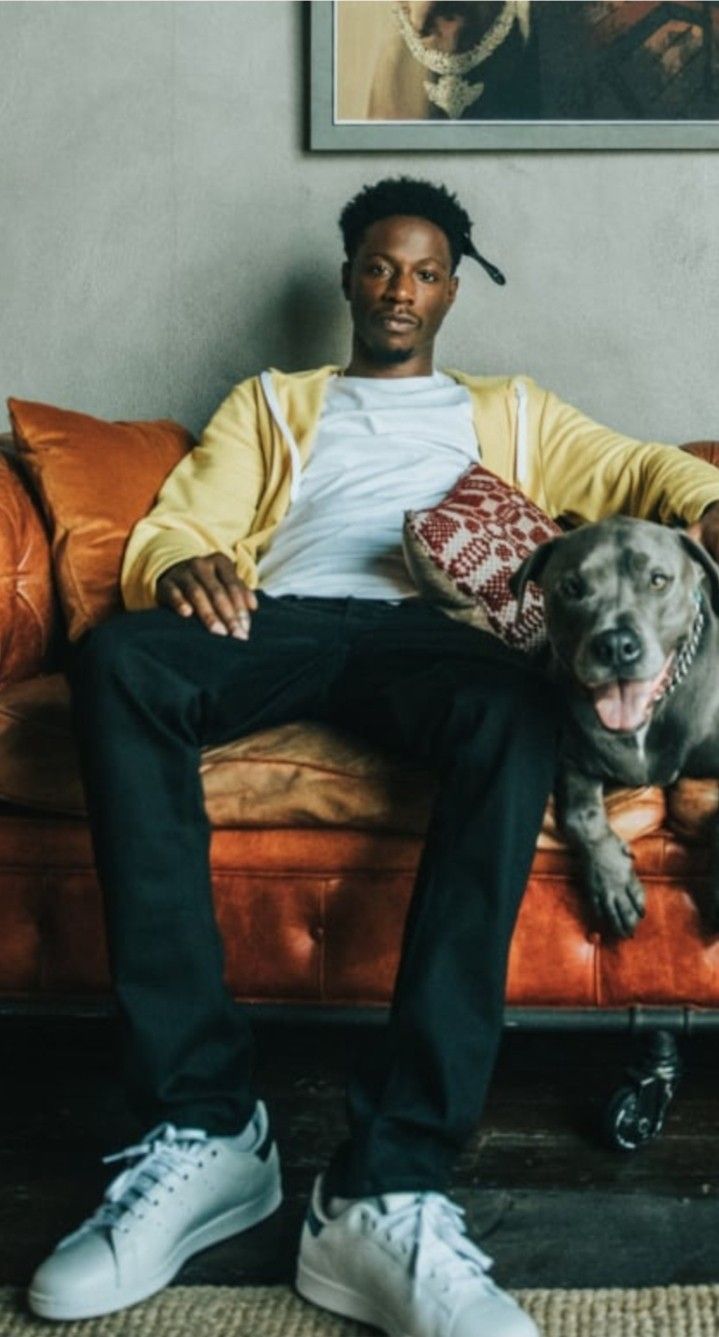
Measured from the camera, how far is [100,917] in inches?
91.6

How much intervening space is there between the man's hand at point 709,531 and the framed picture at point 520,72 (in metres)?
1.15

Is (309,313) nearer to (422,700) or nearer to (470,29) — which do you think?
(470,29)

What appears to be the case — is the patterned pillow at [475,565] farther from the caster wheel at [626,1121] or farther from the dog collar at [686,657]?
the caster wheel at [626,1121]

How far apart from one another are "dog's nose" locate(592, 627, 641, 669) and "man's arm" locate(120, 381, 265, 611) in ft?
2.31

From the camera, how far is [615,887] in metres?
2.16

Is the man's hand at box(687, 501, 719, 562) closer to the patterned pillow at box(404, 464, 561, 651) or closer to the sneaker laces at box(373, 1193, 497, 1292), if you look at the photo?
the patterned pillow at box(404, 464, 561, 651)

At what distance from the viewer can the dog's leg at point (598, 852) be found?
2.15m

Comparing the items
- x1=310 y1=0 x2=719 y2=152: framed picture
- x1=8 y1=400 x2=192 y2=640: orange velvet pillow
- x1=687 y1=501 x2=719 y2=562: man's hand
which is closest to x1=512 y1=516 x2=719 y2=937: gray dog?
x1=687 y1=501 x2=719 y2=562: man's hand

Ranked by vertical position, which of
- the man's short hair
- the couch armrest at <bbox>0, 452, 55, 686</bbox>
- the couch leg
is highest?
the man's short hair

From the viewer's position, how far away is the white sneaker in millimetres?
1692

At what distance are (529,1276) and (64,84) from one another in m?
2.47

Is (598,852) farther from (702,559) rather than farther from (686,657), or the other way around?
(702,559)

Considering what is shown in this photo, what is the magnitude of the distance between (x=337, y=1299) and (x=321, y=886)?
62 centimetres

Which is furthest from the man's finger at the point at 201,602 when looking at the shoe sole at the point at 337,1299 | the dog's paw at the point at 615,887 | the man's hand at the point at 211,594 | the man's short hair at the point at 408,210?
the man's short hair at the point at 408,210
